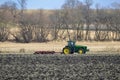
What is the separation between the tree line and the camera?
79.9 meters

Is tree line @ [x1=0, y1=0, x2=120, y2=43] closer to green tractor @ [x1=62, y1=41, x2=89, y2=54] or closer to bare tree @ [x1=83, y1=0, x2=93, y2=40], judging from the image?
bare tree @ [x1=83, y1=0, x2=93, y2=40]

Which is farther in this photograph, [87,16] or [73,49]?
[87,16]

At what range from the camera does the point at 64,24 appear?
8831 cm

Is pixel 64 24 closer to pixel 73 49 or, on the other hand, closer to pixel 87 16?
pixel 87 16

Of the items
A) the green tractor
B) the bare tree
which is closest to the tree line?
the bare tree

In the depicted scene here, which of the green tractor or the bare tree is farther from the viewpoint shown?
the bare tree

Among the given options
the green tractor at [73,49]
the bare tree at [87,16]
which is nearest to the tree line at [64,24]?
the bare tree at [87,16]

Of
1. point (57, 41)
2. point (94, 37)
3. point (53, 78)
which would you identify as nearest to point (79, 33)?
point (94, 37)

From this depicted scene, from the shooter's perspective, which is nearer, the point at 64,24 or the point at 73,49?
the point at 73,49

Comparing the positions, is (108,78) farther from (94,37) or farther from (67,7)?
(67,7)

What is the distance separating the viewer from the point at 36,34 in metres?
79.9

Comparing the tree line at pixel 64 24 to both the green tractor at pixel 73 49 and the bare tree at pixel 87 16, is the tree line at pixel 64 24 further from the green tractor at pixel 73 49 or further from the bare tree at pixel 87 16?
the green tractor at pixel 73 49

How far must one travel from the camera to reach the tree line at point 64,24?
79950mm

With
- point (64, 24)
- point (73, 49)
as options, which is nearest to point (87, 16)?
point (64, 24)
